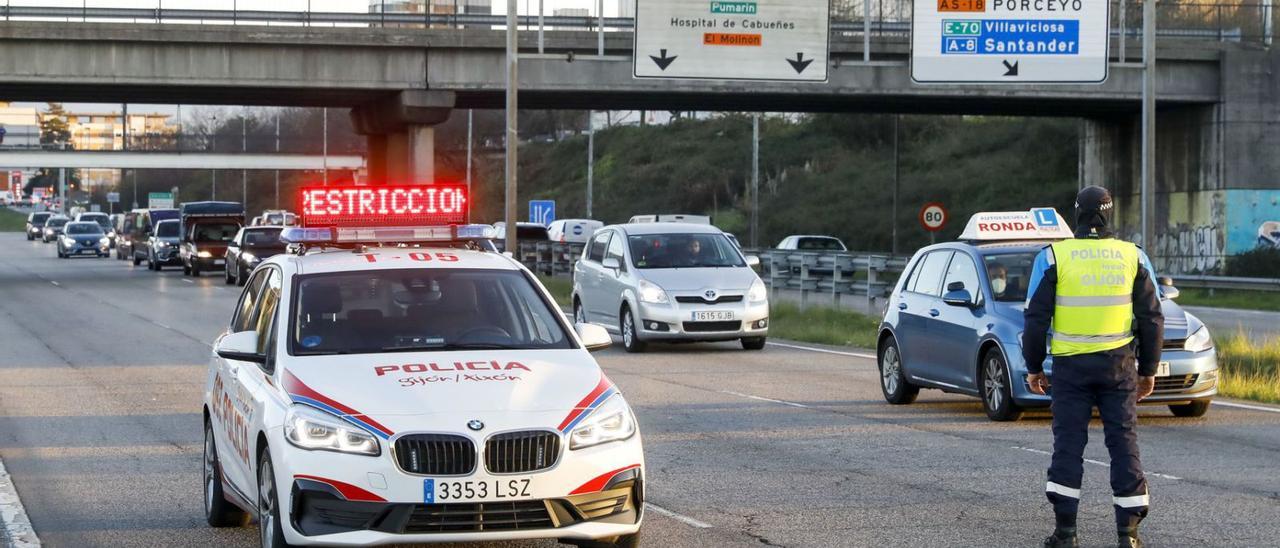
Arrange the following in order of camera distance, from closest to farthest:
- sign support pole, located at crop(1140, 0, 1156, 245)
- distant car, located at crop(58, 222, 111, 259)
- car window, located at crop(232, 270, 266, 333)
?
car window, located at crop(232, 270, 266, 333), sign support pole, located at crop(1140, 0, 1156, 245), distant car, located at crop(58, 222, 111, 259)

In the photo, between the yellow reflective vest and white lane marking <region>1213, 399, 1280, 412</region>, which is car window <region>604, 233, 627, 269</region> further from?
the yellow reflective vest

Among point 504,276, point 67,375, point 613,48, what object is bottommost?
point 67,375

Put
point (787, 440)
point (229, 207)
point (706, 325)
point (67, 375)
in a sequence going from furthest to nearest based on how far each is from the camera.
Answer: point (229, 207) → point (706, 325) → point (67, 375) → point (787, 440)

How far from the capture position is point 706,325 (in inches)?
879

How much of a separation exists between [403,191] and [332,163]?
9156 cm

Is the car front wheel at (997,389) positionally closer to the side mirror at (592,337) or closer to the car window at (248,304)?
the side mirror at (592,337)

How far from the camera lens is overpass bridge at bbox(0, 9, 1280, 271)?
40.5 meters

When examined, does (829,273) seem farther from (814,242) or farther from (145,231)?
(145,231)

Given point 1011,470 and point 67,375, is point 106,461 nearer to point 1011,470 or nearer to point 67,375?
point 1011,470

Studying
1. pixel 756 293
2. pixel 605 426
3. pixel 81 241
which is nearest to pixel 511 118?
pixel 756 293

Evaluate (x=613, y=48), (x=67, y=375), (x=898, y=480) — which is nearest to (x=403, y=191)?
(x=898, y=480)

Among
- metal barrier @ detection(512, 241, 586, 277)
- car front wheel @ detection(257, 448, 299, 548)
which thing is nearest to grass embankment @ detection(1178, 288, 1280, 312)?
metal barrier @ detection(512, 241, 586, 277)

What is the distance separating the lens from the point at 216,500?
29.9ft

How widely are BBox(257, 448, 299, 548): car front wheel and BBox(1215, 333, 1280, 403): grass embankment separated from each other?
11098 mm
